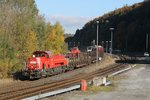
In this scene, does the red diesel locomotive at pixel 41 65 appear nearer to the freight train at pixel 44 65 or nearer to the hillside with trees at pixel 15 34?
the freight train at pixel 44 65

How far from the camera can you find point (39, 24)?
3853 inches

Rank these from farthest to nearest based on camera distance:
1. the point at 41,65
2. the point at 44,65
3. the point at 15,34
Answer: the point at 15,34, the point at 44,65, the point at 41,65

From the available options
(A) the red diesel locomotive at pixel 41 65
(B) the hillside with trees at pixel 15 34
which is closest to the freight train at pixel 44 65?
(A) the red diesel locomotive at pixel 41 65

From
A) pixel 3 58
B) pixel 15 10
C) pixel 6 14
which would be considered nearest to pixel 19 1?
pixel 15 10

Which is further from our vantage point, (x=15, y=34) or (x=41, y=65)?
(x=15, y=34)

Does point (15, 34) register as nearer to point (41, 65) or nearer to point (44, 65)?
point (44, 65)

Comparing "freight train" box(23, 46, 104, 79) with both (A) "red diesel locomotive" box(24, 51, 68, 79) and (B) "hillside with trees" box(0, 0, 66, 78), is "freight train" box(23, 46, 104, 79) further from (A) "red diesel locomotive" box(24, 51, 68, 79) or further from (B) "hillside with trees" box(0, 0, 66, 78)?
(B) "hillside with trees" box(0, 0, 66, 78)

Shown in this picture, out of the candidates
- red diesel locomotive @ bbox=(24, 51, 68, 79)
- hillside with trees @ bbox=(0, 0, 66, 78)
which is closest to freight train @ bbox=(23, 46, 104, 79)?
red diesel locomotive @ bbox=(24, 51, 68, 79)

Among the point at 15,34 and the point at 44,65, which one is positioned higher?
the point at 15,34

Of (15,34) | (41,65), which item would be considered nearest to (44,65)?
(41,65)

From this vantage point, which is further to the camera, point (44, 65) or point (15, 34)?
point (15, 34)

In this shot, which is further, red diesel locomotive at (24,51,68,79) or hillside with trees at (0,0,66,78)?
hillside with trees at (0,0,66,78)

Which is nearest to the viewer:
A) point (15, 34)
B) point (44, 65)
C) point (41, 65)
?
point (41, 65)

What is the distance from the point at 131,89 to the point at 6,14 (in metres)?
37.6
